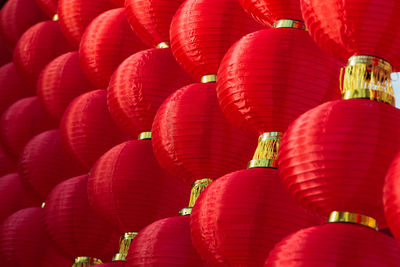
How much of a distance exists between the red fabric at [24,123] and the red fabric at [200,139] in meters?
0.85

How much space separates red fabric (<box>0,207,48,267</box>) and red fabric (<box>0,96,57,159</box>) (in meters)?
0.26

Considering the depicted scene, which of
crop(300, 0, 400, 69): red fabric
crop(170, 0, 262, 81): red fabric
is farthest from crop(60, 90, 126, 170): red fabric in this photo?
crop(300, 0, 400, 69): red fabric

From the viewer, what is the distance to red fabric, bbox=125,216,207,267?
3.84 feet

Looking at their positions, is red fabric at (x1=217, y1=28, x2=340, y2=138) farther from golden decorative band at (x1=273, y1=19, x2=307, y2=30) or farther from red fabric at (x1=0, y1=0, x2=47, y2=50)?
red fabric at (x1=0, y1=0, x2=47, y2=50)

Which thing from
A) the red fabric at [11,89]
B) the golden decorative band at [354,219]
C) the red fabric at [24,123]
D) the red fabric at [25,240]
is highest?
the golden decorative band at [354,219]

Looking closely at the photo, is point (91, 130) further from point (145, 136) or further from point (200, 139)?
point (200, 139)

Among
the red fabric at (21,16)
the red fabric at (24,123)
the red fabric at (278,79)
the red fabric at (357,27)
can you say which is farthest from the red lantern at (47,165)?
the red fabric at (357,27)

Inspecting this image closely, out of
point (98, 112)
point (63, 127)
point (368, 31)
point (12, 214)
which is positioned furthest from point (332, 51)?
point (12, 214)

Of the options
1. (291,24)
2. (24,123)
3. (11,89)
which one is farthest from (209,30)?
(11,89)

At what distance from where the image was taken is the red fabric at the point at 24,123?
6.59 feet

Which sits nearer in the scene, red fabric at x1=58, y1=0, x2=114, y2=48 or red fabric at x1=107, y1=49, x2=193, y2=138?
red fabric at x1=107, y1=49, x2=193, y2=138

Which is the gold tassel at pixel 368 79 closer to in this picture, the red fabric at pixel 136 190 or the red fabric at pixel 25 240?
the red fabric at pixel 136 190

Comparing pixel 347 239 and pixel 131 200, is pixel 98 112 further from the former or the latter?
pixel 347 239

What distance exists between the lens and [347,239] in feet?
2.78
